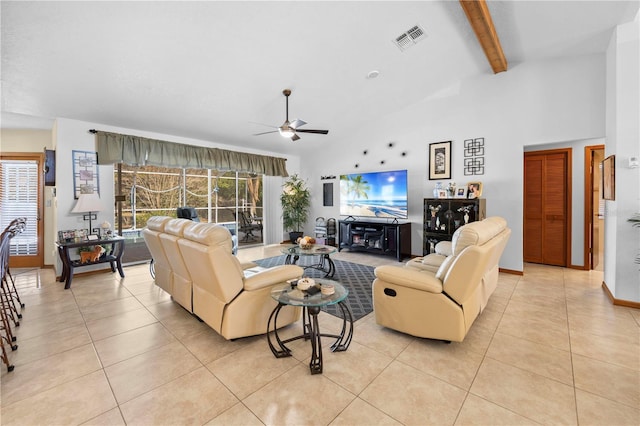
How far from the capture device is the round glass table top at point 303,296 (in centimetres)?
193

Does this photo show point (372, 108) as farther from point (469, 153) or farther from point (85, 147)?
point (85, 147)

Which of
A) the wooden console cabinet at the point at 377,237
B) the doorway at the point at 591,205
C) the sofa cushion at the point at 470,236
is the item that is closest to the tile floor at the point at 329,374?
the sofa cushion at the point at 470,236

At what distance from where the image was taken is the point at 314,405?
1630 mm

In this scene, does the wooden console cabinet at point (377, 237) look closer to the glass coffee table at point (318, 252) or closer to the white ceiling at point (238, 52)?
the glass coffee table at point (318, 252)

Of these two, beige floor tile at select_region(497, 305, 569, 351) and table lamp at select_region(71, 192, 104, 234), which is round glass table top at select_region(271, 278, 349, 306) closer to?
beige floor tile at select_region(497, 305, 569, 351)

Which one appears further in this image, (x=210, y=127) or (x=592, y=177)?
(x=210, y=127)

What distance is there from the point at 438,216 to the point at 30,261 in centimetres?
710

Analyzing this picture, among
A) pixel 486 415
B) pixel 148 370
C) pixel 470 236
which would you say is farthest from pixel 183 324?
pixel 470 236

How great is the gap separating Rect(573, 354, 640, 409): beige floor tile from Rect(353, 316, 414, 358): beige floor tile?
1.10 metres

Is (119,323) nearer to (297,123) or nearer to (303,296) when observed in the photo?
(303,296)

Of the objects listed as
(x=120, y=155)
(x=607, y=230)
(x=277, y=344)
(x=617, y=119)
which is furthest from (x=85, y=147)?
(x=607, y=230)

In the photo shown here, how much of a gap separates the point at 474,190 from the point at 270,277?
376 centimetres

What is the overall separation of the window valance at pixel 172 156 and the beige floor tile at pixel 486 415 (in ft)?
17.8

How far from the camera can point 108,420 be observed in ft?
5.04
